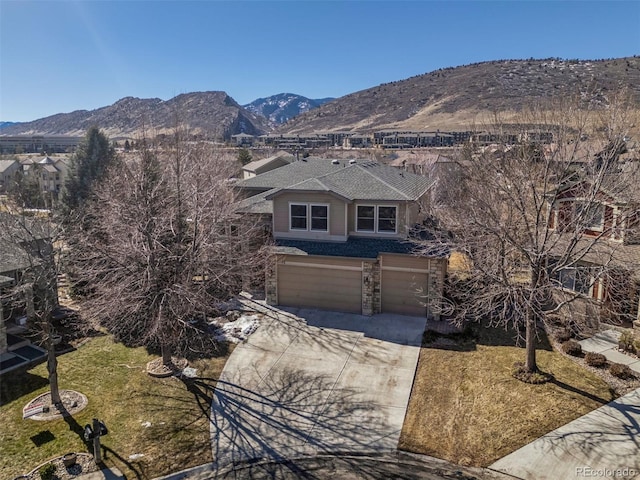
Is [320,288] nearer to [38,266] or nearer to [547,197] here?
[547,197]

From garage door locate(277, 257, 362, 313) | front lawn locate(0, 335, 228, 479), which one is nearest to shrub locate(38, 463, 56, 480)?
front lawn locate(0, 335, 228, 479)

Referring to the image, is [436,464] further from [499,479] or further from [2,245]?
[2,245]

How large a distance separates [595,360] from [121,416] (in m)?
14.1

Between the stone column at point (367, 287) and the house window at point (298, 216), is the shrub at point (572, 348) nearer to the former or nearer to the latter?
the stone column at point (367, 287)

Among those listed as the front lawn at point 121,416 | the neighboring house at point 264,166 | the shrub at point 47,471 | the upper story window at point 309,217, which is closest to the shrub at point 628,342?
the upper story window at point 309,217

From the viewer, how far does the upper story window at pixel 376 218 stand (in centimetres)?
1904

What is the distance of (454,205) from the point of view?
25.4 m

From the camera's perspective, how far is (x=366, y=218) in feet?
63.6

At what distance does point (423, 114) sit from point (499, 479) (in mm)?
130894

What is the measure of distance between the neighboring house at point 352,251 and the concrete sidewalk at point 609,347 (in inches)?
207

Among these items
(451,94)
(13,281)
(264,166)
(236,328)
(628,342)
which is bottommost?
(236,328)

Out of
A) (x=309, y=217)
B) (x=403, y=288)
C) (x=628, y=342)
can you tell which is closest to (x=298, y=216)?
(x=309, y=217)

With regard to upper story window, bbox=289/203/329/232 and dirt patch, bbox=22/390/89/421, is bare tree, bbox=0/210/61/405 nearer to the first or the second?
dirt patch, bbox=22/390/89/421

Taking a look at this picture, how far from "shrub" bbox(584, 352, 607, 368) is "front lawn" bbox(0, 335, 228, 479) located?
11.7 meters
